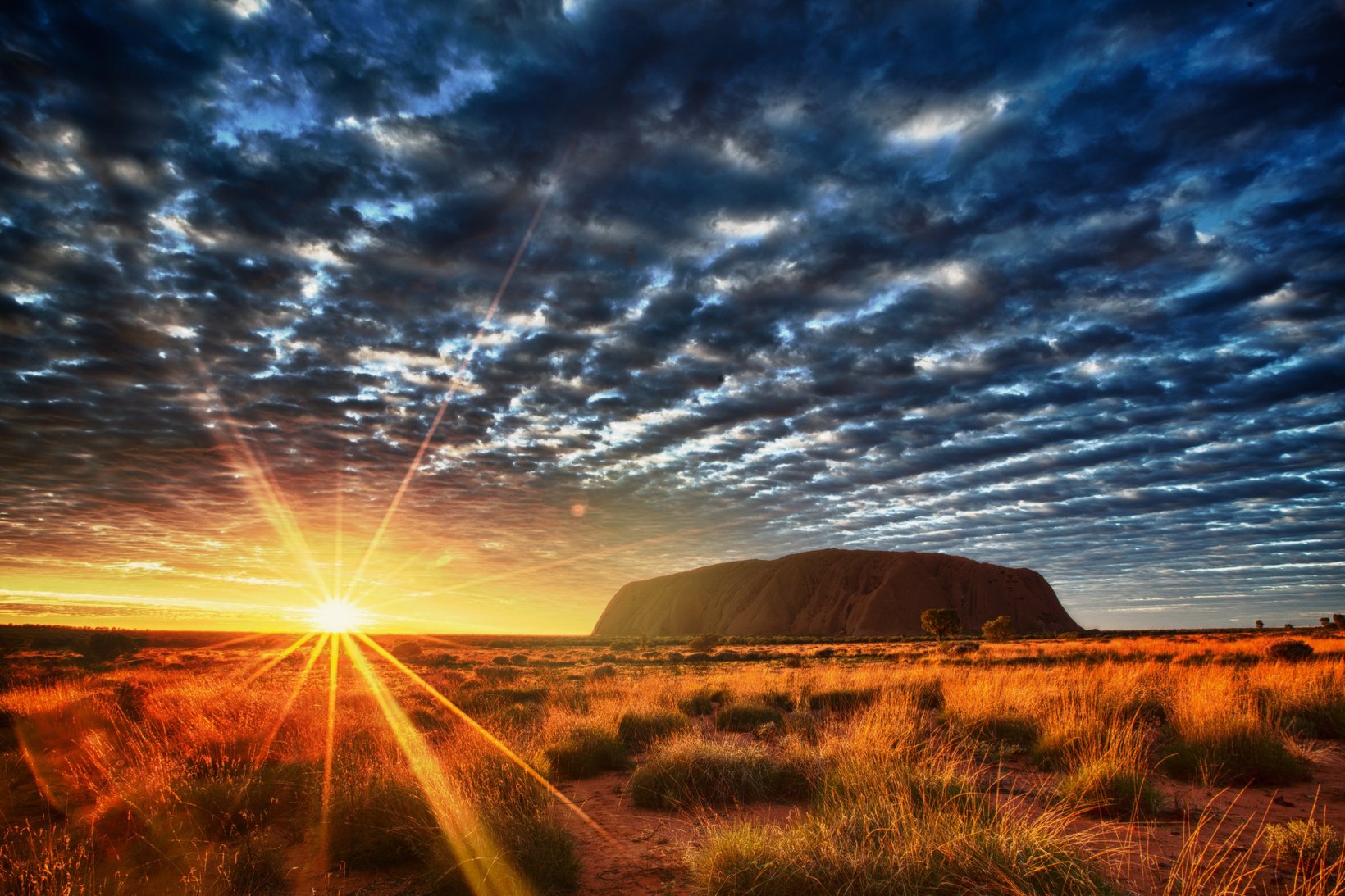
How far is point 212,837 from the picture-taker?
700cm

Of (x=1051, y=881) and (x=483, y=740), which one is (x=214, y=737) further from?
(x=1051, y=881)

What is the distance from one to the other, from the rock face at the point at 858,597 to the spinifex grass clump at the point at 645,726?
9406 cm

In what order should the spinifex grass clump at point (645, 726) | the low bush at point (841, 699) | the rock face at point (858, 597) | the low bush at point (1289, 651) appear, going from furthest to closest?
the rock face at point (858, 597) < the low bush at point (1289, 651) < the low bush at point (841, 699) < the spinifex grass clump at point (645, 726)

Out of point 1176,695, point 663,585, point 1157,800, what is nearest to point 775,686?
point 1176,695

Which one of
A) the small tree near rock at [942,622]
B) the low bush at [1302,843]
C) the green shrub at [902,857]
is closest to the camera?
the green shrub at [902,857]

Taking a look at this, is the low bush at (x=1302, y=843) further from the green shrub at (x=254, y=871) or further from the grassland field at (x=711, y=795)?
the green shrub at (x=254, y=871)

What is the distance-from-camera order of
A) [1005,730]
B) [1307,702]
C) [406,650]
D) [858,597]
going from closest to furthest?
[1005,730] → [1307,702] → [406,650] → [858,597]

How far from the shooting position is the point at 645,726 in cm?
1166

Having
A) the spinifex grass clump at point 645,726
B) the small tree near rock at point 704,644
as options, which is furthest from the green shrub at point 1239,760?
the small tree near rock at point 704,644

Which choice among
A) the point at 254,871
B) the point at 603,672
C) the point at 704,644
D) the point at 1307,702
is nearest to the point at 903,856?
the point at 254,871

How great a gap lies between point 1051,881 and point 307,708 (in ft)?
46.9

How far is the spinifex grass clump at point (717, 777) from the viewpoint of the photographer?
24.3 feet

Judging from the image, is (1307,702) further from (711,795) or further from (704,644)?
(704,644)

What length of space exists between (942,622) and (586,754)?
62.4 m
